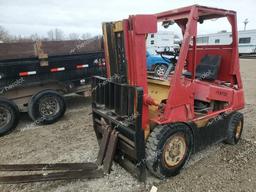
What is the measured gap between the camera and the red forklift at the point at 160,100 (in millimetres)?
3068

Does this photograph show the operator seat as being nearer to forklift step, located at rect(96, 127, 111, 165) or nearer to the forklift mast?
the forklift mast

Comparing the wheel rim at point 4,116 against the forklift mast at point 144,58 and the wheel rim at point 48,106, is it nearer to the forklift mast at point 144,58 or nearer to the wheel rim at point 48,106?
the wheel rim at point 48,106

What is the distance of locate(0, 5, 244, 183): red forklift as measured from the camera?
121 inches

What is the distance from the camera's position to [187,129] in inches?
139

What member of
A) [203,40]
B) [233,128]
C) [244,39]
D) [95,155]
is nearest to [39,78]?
[95,155]

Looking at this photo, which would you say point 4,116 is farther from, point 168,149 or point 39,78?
point 168,149

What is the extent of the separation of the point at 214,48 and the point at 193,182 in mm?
2314

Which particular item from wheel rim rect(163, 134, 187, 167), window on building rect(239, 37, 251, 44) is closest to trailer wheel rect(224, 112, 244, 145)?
wheel rim rect(163, 134, 187, 167)

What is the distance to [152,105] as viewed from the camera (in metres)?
3.23

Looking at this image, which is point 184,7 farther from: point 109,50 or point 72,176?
point 72,176

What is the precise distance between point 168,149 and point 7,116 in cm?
Answer: 398

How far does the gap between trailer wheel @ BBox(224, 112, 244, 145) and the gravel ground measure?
0.12m

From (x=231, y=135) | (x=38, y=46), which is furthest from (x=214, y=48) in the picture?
(x=38, y=46)

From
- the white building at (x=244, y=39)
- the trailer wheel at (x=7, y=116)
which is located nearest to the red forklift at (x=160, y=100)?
the trailer wheel at (x=7, y=116)
